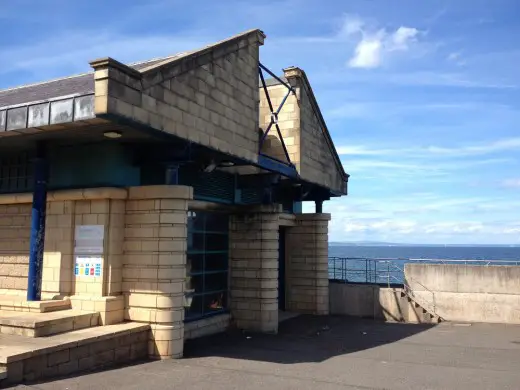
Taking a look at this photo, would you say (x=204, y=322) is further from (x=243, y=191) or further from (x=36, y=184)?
(x=36, y=184)

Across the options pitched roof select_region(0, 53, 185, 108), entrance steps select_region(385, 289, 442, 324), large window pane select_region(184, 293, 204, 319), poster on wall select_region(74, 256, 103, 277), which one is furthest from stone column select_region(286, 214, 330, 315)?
poster on wall select_region(74, 256, 103, 277)

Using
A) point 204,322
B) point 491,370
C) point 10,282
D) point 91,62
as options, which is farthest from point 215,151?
point 491,370

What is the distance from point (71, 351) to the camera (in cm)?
984

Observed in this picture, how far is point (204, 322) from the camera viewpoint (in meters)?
14.9

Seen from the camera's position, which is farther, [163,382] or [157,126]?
[157,126]

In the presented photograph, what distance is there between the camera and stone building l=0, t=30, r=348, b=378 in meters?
10.8

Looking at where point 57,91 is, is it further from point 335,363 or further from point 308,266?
point 308,266

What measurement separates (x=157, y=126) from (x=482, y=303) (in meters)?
14.9

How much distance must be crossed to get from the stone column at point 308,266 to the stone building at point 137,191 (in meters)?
4.76

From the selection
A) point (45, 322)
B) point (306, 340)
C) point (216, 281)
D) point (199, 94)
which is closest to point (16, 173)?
point (45, 322)

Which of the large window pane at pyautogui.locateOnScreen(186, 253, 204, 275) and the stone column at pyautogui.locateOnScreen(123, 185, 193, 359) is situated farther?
the large window pane at pyautogui.locateOnScreen(186, 253, 204, 275)

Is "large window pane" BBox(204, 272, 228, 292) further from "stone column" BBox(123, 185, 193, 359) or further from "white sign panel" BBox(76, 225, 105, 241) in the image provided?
"white sign panel" BBox(76, 225, 105, 241)

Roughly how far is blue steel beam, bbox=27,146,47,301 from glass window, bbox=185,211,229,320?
396 cm

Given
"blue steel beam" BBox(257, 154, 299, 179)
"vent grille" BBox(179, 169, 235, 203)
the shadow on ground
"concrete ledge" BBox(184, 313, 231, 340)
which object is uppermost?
"blue steel beam" BBox(257, 154, 299, 179)
